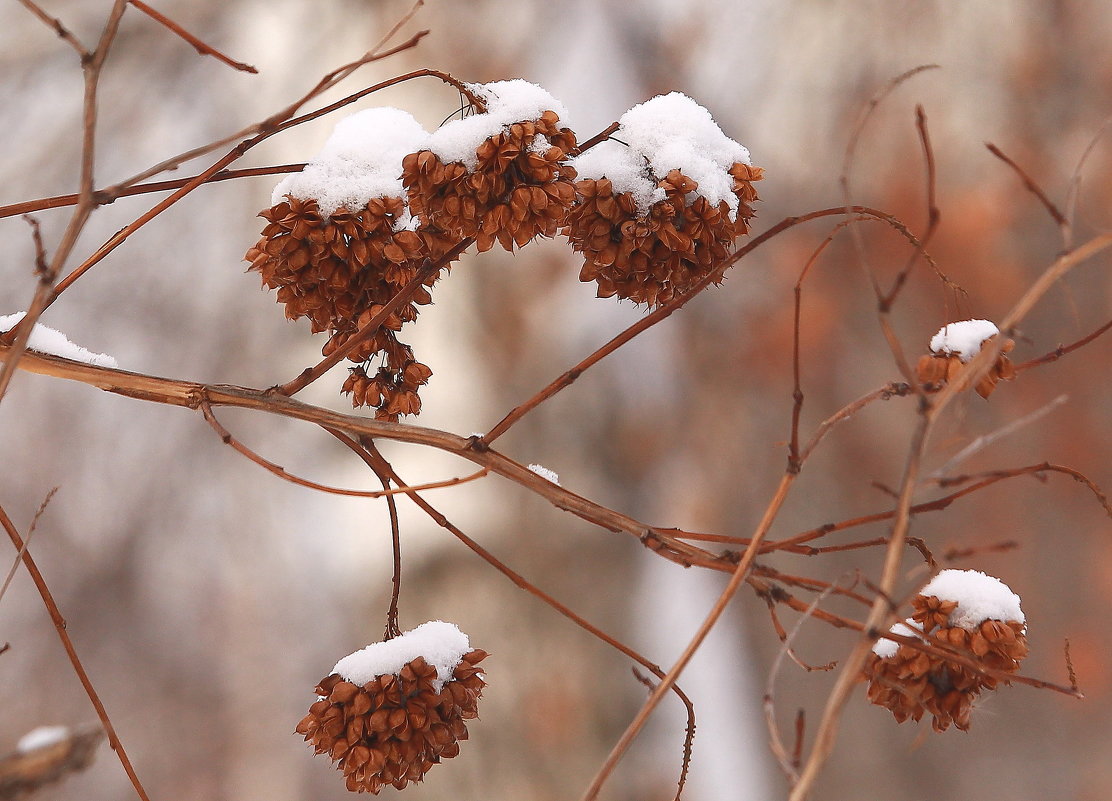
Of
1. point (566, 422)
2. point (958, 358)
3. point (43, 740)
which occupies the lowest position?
point (43, 740)

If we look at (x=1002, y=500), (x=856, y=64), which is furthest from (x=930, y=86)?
(x=1002, y=500)

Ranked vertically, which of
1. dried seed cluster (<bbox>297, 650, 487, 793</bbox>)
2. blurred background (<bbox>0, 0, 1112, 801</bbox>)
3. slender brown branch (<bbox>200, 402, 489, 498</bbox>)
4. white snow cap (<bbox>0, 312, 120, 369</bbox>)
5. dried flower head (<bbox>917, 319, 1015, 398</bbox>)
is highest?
blurred background (<bbox>0, 0, 1112, 801</bbox>)

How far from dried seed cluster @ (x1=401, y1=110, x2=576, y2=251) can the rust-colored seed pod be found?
0.07 feet

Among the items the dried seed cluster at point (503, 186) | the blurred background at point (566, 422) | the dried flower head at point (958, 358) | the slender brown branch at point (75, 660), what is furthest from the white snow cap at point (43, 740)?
the blurred background at point (566, 422)

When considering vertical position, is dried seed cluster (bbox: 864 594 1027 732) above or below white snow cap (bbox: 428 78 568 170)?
below

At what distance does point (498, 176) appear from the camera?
35cm

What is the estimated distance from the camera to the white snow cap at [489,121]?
35cm

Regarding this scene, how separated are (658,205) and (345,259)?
5.0 inches

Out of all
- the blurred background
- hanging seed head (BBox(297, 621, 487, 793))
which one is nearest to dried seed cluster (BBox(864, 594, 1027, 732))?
hanging seed head (BBox(297, 621, 487, 793))

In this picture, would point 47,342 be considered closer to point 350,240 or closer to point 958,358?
point 350,240

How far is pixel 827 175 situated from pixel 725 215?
82cm

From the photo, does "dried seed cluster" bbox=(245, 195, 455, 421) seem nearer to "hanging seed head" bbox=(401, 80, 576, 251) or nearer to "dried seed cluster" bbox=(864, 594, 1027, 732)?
"hanging seed head" bbox=(401, 80, 576, 251)

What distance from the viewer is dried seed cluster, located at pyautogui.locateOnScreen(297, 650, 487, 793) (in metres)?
0.35

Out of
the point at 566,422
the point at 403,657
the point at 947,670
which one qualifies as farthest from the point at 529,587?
the point at 566,422
